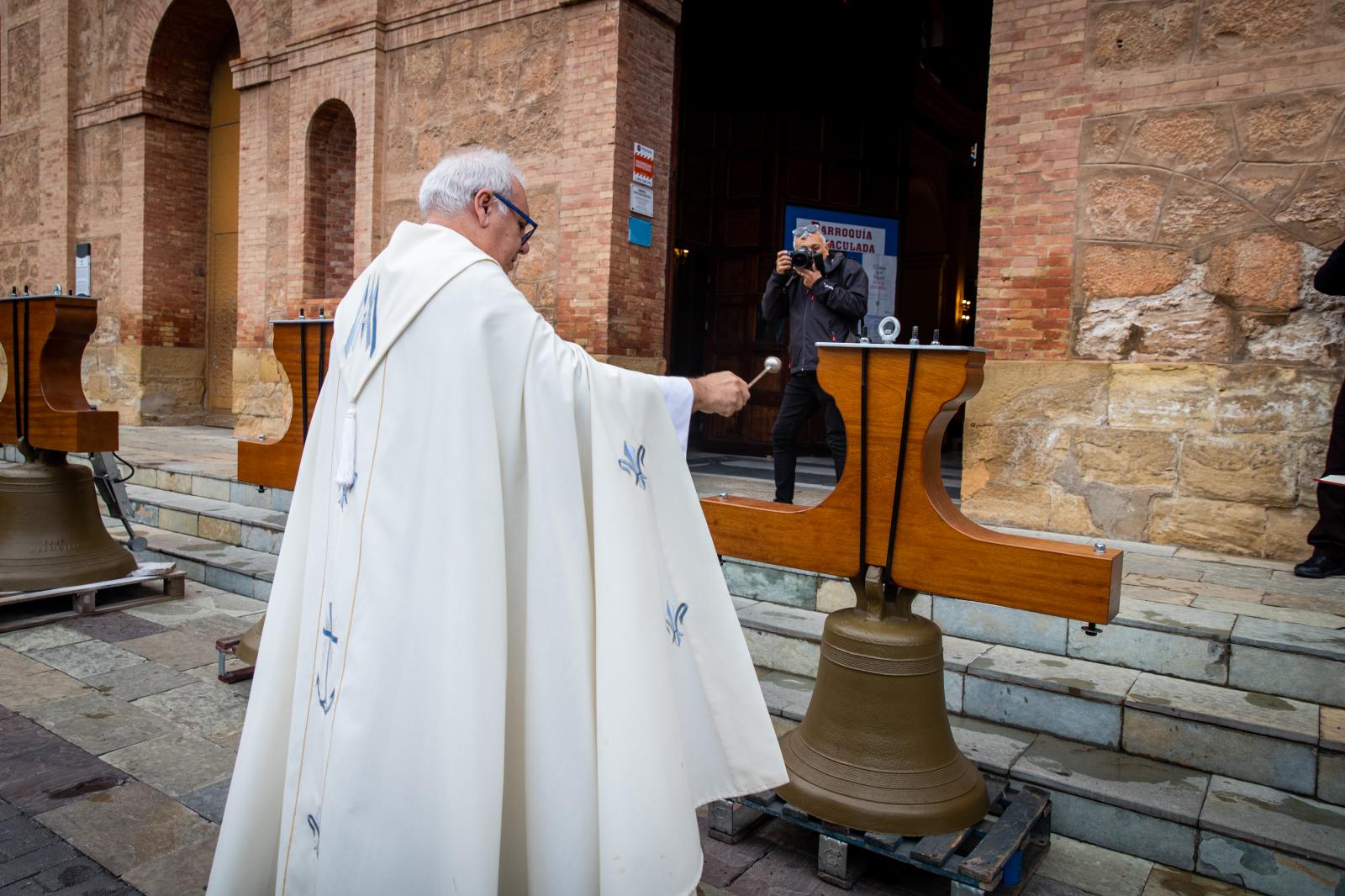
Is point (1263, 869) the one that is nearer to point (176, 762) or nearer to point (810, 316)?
point (176, 762)

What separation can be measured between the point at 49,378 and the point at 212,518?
6.46ft

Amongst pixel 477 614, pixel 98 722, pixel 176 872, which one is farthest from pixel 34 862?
pixel 477 614

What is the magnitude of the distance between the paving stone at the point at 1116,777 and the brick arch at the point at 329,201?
8725 millimetres

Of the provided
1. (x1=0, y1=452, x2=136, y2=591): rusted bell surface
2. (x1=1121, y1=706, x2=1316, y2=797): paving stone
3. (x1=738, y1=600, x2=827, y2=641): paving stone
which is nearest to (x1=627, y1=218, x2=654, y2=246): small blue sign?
(x1=738, y1=600, x2=827, y2=641): paving stone

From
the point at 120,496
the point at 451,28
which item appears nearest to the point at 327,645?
the point at 120,496

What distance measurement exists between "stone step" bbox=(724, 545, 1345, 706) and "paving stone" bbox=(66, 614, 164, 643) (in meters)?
3.20

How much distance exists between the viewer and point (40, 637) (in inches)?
199

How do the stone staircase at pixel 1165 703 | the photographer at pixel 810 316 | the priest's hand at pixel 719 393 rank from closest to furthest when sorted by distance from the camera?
the priest's hand at pixel 719 393, the stone staircase at pixel 1165 703, the photographer at pixel 810 316

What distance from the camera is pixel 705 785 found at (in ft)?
7.81

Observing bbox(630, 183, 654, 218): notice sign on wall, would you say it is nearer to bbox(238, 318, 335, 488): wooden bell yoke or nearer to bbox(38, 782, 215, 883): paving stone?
bbox(238, 318, 335, 488): wooden bell yoke

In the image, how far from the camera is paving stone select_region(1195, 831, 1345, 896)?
270 cm

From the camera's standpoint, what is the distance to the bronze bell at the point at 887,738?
283 cm

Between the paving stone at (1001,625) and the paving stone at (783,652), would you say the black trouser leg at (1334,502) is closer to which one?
the paving stone at (1001,625)

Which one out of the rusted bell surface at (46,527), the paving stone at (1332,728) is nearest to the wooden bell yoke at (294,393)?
the rusted bell surface at (46,527)
